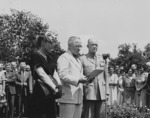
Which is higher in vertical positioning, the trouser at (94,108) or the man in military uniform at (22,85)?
the man in military uniform at (22,85)

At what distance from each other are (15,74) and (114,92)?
557 centimetres

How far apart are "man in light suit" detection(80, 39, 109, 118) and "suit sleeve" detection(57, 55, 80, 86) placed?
0.97 metres

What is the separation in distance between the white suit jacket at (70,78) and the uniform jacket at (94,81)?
2.55ft

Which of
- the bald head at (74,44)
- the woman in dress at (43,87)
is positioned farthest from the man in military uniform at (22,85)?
the woman in dress at (43,87)

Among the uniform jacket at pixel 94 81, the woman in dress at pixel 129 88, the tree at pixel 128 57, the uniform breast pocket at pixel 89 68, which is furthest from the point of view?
the tree at pixel 128 57

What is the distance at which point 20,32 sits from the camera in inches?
1644

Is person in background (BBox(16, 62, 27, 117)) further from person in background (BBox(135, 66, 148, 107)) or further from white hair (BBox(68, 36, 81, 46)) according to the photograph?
white hair (BBox(68, 36, 81, 46))

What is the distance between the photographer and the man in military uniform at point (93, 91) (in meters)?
7.25

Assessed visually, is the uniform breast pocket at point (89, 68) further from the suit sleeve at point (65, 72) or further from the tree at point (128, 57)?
the tree at point (128, 57)

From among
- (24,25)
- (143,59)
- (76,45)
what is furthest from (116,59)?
(76,45)

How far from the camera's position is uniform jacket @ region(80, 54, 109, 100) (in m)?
7.24

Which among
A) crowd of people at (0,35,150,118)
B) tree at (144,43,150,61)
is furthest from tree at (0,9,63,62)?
tree at (144,43,150,61)

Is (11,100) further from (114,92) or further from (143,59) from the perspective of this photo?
(143,59)

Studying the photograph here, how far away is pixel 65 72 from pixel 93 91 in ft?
3.64
